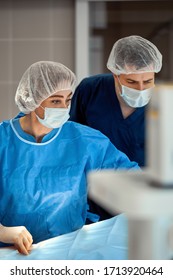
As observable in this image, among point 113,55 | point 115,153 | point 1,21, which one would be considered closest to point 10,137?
point 115,153

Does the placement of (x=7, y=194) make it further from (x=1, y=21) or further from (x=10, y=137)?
(x=1, y=21)

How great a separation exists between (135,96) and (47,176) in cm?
44

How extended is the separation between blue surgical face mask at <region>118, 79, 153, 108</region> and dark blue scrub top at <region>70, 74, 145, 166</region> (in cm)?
5

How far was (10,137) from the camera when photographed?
5.77 feet

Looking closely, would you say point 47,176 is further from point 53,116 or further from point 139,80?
point 139,80

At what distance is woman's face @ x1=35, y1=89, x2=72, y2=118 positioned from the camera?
1.76 m

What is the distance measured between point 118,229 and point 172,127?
1.10 m

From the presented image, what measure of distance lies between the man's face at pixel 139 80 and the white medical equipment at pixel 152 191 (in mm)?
1128

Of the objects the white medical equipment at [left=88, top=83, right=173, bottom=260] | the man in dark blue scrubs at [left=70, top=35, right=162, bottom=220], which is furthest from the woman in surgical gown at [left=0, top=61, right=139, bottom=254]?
the white medical equipment at [left=88, top=83, right=173, bottom=260]

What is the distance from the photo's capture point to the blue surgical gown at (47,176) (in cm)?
171

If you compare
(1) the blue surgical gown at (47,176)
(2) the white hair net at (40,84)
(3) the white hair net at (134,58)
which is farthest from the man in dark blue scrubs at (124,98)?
(2) the white hair net at (40,84)

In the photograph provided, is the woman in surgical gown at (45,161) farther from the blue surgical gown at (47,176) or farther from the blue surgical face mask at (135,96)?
the blue surgical face mask at (135,96)

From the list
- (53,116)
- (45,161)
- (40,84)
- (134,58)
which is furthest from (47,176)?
(134,58)

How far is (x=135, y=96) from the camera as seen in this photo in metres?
1.88
